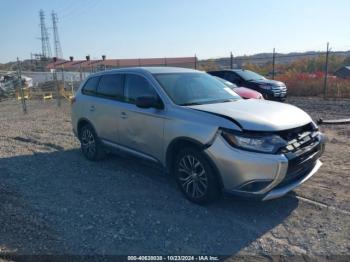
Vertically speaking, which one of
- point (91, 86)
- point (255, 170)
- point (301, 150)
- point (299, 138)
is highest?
point (91, 86)

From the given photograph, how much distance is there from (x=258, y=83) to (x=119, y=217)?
1100 cm

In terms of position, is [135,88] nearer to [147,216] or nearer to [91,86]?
[91,86]

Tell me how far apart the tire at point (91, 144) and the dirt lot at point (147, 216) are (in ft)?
0.71

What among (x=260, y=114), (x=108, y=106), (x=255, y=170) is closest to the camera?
(x=255, y=170)

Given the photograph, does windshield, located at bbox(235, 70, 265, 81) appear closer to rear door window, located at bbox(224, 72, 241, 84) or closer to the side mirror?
rear door window, located at bbox(224, 72, 241, 84)

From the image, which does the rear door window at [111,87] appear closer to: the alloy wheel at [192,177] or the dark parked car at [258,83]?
the alloy wheel at [192,177]

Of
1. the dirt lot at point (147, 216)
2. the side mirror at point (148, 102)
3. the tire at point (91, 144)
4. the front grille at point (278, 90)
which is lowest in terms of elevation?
the dirt lot at point (147, 216)

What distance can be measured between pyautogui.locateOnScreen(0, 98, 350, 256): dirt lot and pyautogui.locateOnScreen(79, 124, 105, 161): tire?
0.22 metres

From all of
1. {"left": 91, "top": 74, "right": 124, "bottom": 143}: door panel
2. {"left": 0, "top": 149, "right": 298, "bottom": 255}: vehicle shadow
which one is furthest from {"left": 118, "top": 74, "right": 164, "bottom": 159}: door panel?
{"left": 0, "top": 149, "right": 298, "bottom": 255}: vehicle shadow

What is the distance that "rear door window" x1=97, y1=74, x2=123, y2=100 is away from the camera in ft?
19.0

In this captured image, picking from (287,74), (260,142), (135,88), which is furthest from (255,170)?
(287,74)

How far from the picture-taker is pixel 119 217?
14.0ft

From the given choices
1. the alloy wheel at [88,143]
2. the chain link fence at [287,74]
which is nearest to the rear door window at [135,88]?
the alloy wheel at [88,143]

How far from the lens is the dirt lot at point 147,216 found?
11.9 ft
